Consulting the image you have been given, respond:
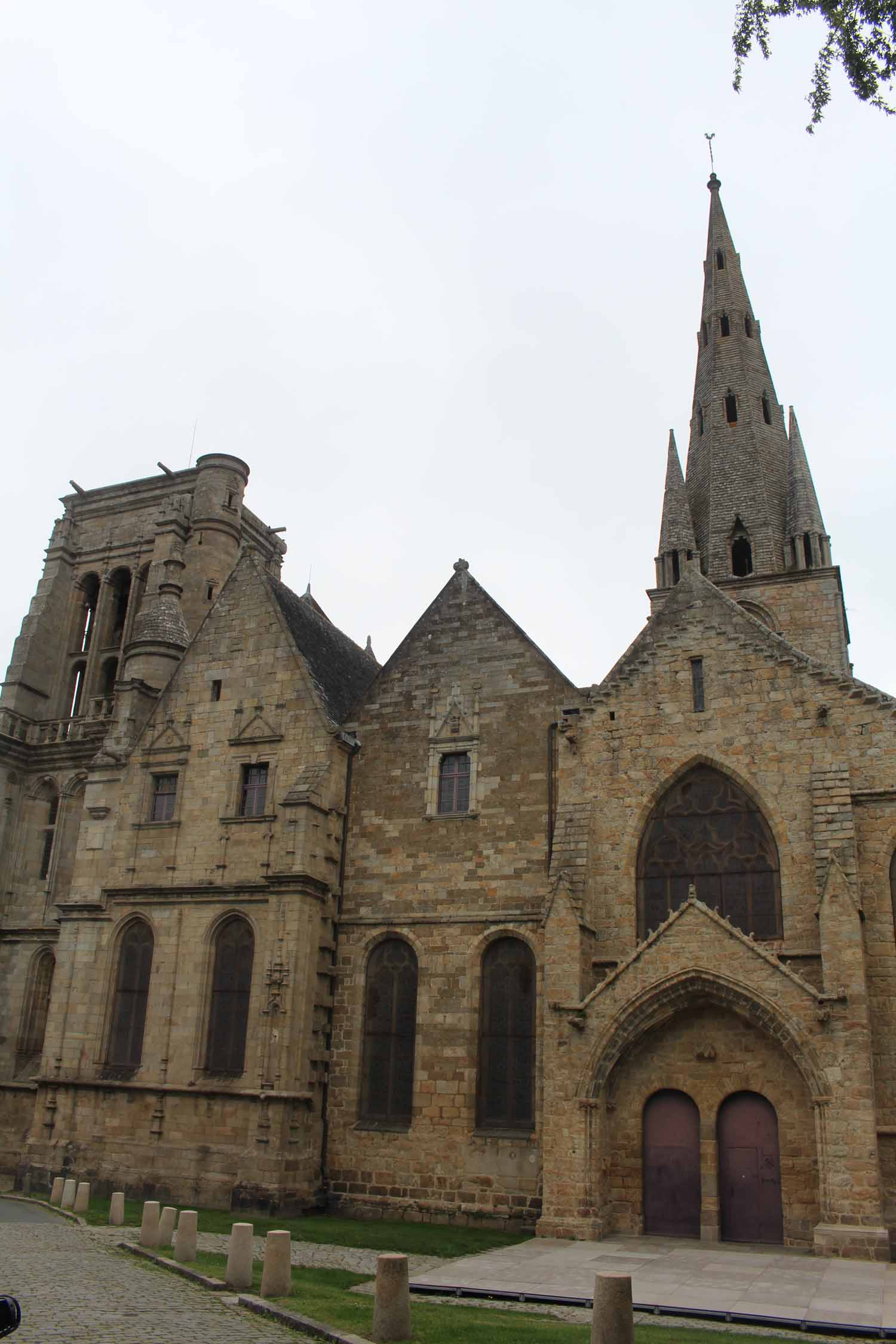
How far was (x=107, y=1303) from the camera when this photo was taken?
11609 millimetres

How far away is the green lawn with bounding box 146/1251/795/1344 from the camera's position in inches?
423

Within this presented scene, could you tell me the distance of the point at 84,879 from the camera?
26.4 metres

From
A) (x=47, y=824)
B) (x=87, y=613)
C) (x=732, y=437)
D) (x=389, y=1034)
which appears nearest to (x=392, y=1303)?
(x=389, y=1034)

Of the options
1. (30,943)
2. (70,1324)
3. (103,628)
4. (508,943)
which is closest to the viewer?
(70,1324)

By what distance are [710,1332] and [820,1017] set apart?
7067 millimetres

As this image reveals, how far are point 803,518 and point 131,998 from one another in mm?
27939

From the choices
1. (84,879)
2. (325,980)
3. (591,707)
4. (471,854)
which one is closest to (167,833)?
(84,879)

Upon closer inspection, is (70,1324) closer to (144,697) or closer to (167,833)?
(167,833)

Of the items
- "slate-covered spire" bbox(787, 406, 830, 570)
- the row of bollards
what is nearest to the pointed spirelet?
"slate-covered spire" bbox(787, 406, 830, 570)

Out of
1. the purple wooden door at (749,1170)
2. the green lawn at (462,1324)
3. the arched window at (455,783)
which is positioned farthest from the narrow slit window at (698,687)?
the green lawn at (462,1324)

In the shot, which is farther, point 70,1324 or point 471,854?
point 471,854

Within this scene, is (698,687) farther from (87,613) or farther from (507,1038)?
(87,613)

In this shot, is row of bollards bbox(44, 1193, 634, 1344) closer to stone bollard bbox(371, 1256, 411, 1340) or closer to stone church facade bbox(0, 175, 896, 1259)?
stone bollard bbox(371, 1256, 411, 1340)

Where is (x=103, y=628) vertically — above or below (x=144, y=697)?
above
